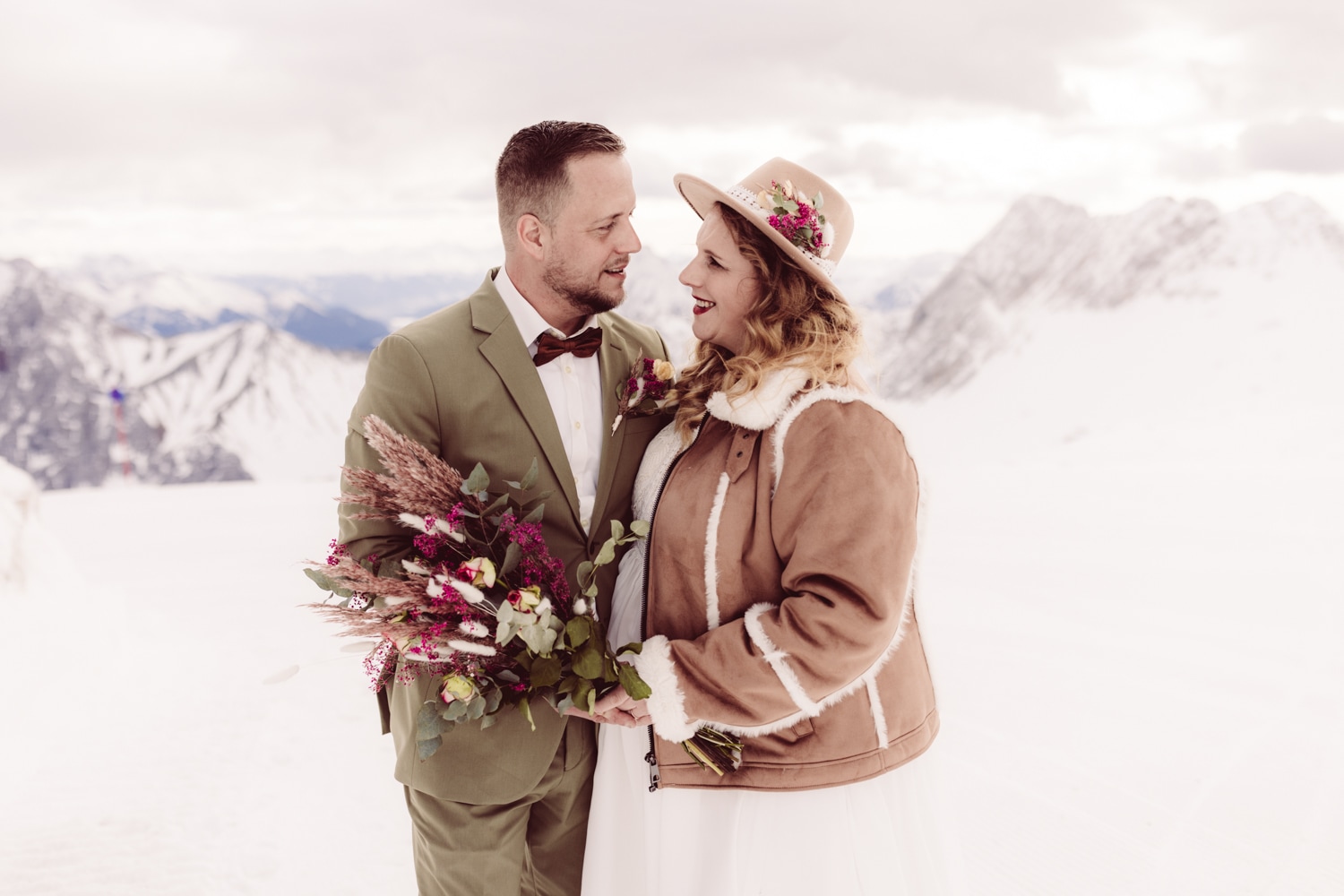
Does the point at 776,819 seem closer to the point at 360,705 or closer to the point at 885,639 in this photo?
A: the point at 885,639

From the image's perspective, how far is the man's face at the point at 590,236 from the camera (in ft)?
7.13

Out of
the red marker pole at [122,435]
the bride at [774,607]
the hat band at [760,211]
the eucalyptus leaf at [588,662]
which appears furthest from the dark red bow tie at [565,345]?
the red marker pole at [122,435]

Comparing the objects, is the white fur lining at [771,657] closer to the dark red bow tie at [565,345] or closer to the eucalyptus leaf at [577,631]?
the eucalyptus leaf at [577,631]

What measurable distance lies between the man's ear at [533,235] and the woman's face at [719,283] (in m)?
0.37

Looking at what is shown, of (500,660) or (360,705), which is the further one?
(360,705)

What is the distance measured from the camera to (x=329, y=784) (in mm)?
4367

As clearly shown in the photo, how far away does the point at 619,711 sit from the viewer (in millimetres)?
1902

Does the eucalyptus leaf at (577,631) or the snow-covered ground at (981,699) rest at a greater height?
the eucalyptus leaf at (577,631)

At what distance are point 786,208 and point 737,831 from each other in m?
1.40

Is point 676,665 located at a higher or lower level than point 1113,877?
higher

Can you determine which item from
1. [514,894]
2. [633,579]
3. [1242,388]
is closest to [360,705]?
[514,894]

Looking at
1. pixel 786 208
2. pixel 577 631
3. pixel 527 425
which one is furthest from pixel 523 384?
pixel 786 208

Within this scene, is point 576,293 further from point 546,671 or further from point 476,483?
point 546,671

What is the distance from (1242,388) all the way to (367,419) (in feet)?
84.1
